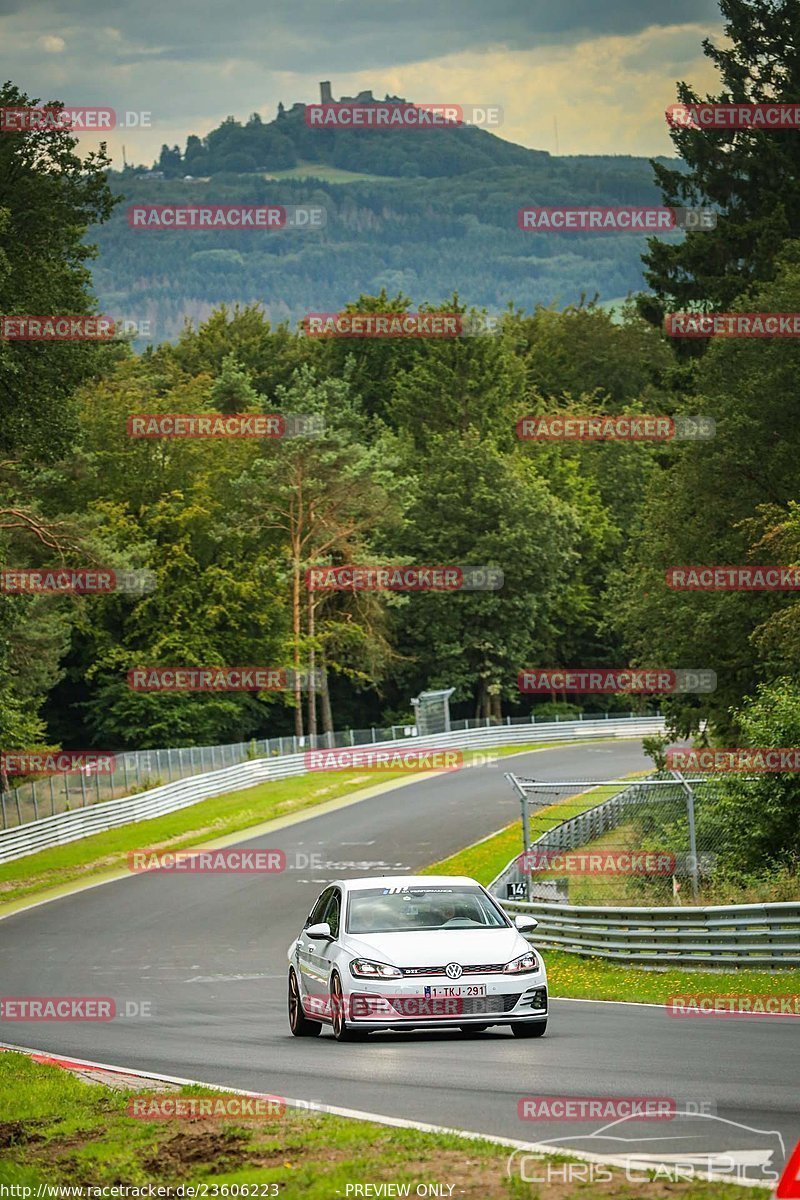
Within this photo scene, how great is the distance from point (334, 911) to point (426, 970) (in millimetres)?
1841

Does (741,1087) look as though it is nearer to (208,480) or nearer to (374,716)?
(208,480)

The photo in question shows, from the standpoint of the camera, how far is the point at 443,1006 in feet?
45.9

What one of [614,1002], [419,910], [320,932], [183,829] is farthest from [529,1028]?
[183,829]

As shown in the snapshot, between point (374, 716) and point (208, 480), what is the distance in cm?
1885

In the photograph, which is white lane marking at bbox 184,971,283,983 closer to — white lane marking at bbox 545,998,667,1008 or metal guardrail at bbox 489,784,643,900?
metal guardrail at bbox 489,784,643,900

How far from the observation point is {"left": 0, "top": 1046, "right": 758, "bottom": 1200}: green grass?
7.67 m

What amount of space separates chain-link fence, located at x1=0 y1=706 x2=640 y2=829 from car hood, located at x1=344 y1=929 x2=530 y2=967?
109 ft

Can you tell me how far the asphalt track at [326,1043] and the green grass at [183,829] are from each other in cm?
456

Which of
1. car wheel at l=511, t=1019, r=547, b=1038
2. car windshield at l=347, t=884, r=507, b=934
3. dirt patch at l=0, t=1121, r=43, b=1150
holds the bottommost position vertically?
car wheel at l=511, t=1019, r=547, b=1038

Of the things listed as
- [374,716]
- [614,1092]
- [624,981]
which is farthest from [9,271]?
[374,716]

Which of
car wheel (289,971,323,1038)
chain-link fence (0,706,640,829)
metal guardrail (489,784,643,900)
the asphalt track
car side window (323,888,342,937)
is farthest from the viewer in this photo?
chain-link fence (0,706,640,829)

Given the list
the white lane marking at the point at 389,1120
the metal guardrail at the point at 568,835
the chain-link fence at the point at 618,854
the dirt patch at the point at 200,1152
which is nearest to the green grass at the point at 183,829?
the metal guardrail at the point at 568,835

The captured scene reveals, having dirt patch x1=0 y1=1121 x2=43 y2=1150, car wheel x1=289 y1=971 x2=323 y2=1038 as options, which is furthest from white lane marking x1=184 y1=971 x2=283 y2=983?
dirt patch x1=0 y1=1121 x2=43 y2=1150

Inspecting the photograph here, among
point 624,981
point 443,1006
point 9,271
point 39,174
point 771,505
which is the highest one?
point 39,174
